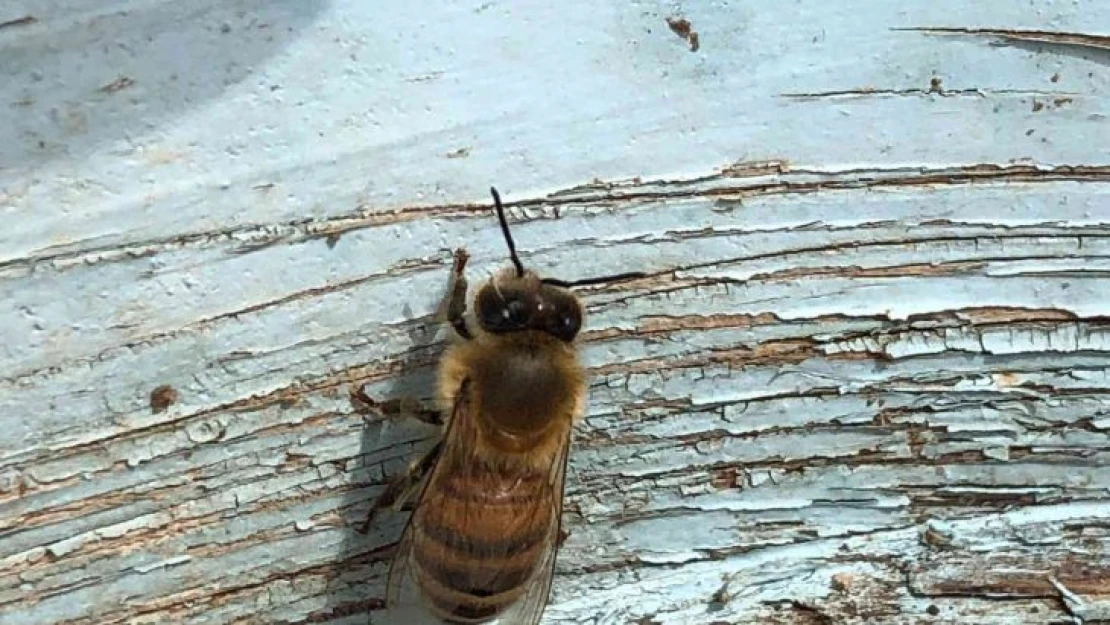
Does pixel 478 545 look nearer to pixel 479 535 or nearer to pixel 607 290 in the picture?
pixel 479 535

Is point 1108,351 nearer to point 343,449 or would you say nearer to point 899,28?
point 899,28

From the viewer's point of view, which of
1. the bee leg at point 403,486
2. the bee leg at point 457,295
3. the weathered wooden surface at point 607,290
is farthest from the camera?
the bee leg at point 403,486

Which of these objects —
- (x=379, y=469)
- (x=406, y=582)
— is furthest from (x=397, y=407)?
(x=406, y=582)

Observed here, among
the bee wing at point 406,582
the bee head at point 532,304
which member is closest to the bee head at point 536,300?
the bee head at point 532,304

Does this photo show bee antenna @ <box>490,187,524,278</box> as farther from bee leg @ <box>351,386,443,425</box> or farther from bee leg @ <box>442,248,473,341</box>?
bee leg @ <box>351,386,443,425</box>

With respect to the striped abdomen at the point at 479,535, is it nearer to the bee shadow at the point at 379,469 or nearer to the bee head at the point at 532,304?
the bee shadow at the point at 379,469

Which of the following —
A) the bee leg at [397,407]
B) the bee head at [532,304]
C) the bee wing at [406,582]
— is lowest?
the bee wing at [406,582]

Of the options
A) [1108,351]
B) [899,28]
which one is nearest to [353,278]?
[899,28]
